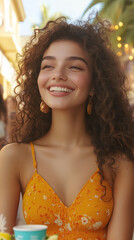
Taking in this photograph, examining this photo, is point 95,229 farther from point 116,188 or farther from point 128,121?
point 128,121

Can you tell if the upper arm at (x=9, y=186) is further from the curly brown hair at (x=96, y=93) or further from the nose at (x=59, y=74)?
the nose at (x=59, y=74)

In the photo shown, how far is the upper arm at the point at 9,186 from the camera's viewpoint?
2.00m

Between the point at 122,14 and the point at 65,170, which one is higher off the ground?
the point at 122,14

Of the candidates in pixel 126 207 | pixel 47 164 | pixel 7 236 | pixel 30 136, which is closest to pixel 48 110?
pixel 30 136

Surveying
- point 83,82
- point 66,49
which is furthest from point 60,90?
point 66,49

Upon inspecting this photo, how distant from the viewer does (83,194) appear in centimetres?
204

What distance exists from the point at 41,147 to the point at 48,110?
0.80 ft

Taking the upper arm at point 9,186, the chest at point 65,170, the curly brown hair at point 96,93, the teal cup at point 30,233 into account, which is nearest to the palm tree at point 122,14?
the curly brown hair at point 96,93

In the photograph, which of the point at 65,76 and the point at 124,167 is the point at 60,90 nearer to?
the point at 65,76

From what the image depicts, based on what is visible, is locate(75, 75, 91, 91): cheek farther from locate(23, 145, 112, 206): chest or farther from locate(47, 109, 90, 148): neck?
locate(23, 145, 112, 206): chest

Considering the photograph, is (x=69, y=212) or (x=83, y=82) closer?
(x=69, y=212)

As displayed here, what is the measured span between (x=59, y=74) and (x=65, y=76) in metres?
0.04

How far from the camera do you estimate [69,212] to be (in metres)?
1.99

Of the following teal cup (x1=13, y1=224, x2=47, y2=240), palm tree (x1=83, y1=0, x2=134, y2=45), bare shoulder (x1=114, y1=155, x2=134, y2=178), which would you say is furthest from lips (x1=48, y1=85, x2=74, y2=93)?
palm tree (x1=83, y1=0, x2=134, y2=45)
